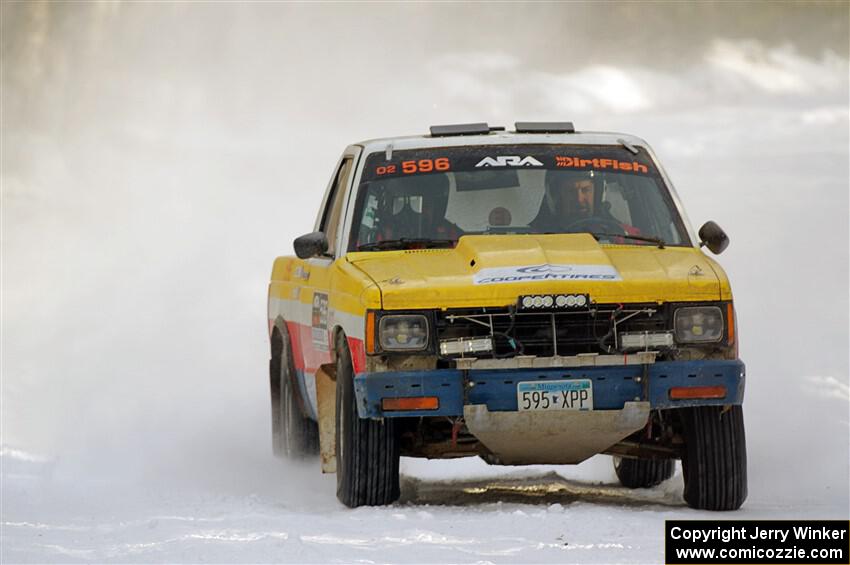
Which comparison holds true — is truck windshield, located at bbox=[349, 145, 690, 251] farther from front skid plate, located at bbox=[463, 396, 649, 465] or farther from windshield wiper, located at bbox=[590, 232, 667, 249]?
front skid plate, located at bbox=[463, 396, 649, 465]

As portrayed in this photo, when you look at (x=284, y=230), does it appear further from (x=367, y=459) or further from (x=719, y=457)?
(x=719, y=457)

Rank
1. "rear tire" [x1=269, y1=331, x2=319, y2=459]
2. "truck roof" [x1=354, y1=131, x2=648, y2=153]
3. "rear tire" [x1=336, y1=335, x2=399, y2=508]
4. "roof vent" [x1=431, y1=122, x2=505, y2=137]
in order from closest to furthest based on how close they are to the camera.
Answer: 1. "rear tire" [x1=336, y1=335, x2=399, y2=508]
2. "truck roof" [x1=354, y1=131, x2=648, y2=153]
3. "roof vent" [x1=431, y1=122, x2=505, y2=137]
4. "rear tire" [x1=269, y1=331, x2=319, y2=459]

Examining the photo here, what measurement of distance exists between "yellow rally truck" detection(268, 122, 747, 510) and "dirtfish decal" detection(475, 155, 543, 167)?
1 centimetres

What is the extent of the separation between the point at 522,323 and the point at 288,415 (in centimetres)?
338

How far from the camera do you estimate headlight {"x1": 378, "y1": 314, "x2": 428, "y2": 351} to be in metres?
8.61

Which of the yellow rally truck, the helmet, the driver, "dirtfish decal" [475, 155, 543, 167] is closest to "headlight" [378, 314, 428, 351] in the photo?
the yellow rally truck

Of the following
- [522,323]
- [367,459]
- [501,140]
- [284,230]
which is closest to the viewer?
[522,323]

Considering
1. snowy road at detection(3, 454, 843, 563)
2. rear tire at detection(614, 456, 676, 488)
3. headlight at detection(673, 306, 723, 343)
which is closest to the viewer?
snowy road at detection(3, 454, 843, 563)

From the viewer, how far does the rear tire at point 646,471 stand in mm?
10938

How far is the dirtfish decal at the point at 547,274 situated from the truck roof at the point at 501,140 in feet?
4.92

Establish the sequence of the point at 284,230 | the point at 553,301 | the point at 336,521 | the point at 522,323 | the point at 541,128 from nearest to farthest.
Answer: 1. the point at 336,521
2. the point at 553,301
3. the point at 522,323
4. the point at 541,128
5. the point at 284,230

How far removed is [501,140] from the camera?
1016 cm

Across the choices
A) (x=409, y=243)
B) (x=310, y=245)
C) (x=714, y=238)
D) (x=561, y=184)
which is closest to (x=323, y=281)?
(x=310, y=245)

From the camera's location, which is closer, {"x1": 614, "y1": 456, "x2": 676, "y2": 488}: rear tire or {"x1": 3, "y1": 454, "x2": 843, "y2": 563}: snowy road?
{"x1": 3, "y1": 454, "x2": 843, "y2": 563}: snowy road
